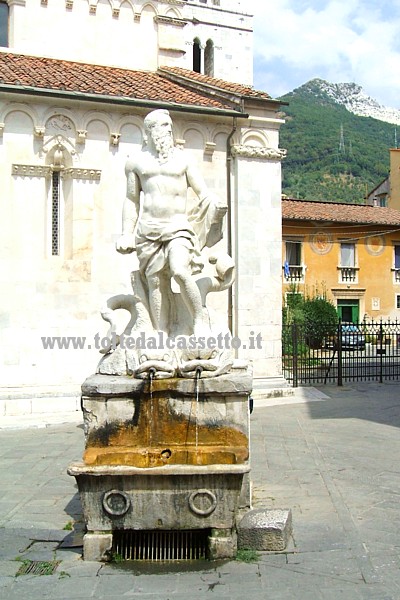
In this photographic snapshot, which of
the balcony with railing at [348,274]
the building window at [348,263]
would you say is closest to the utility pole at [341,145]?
the building window at [348,263]

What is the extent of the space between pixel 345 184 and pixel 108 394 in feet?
284

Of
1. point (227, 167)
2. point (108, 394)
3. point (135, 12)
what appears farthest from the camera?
point (135, 12)

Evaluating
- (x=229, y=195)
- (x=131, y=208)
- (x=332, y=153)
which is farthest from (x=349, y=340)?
(x=332, y=153)

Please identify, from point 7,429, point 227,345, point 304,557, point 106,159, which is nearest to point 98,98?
point 106,159

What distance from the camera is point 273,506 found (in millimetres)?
6680

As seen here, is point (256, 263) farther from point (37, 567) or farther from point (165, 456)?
point (37, 567)

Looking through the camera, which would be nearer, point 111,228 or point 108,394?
point 108,394

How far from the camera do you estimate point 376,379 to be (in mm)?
19906

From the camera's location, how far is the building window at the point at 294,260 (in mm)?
37438

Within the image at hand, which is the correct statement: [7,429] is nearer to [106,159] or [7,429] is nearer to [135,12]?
[106,159]

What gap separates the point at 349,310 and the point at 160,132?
3418cm

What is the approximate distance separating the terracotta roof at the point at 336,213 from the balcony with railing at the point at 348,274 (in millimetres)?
2805

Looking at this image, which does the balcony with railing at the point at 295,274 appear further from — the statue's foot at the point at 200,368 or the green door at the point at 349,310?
the statue's foot at the point at 200,368

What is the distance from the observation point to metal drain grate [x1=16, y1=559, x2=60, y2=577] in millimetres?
5116
